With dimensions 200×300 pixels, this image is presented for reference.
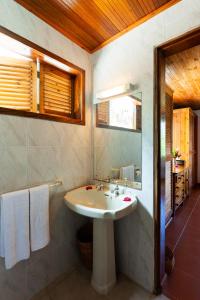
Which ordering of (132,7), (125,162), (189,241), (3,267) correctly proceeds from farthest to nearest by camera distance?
(189,241), (125,162), (132,7), (3,267)

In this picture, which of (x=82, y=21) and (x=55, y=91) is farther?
(x=55, y=91)

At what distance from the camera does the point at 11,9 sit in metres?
1.18

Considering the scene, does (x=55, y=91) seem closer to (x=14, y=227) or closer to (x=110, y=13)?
(x=110, y=13)

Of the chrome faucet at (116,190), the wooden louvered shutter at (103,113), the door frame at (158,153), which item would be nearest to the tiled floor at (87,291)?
the door frame at (158,153)

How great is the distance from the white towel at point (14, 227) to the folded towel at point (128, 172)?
91cm

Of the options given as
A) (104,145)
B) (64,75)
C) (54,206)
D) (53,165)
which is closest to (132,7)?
(64,75)

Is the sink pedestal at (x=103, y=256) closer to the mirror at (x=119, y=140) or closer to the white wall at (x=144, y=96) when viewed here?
the white wall at (x=144, y=96)

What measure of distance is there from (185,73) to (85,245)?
268 centimetres

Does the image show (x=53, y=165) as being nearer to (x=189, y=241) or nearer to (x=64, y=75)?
(x=64, y=75)

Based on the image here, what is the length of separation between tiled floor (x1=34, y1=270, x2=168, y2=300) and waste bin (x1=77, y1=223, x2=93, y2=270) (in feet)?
0.48

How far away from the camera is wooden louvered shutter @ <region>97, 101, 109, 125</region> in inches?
69.7

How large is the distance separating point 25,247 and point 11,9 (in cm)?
180

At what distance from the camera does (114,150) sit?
5.77 ft

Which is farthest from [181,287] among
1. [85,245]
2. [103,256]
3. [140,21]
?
[140,21]
